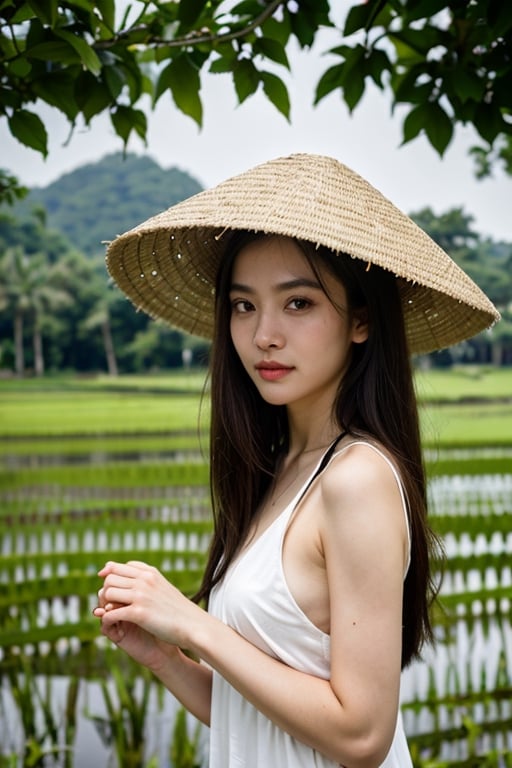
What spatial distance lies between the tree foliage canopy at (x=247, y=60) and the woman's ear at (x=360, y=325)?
0.36 meters

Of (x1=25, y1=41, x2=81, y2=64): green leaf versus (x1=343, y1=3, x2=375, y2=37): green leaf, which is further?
(x1=343, y1=3, x2=375, y2=37): green leaf

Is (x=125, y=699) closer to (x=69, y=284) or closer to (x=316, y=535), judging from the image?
(x=316, y=535)

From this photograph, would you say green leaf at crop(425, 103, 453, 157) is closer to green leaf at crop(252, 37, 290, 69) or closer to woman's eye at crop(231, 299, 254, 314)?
green leaf at crop(252, 37, 290, 69)

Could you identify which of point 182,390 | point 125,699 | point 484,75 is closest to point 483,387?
point 182,390

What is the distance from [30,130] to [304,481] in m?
0.52

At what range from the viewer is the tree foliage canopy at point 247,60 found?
1028mm

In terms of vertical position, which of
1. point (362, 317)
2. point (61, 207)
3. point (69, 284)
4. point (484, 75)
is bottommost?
point (362, 317)

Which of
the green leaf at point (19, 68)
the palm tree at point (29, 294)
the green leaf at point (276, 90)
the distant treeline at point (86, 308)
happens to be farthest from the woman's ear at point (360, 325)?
the palm tree at point (29, 294)

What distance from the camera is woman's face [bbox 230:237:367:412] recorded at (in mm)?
813

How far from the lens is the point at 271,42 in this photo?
3.57 ft

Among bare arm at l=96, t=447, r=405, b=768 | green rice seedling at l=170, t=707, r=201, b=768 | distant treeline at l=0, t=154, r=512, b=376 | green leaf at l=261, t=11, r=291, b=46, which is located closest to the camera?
bare arm at l=96, t=447, r=405, b=768

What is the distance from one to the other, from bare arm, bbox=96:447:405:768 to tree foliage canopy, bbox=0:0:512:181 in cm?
54

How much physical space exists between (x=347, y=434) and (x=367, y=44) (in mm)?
572

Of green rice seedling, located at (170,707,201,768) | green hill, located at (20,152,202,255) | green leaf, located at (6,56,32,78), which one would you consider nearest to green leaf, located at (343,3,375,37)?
green leaf, located at (6,56,32,78)
